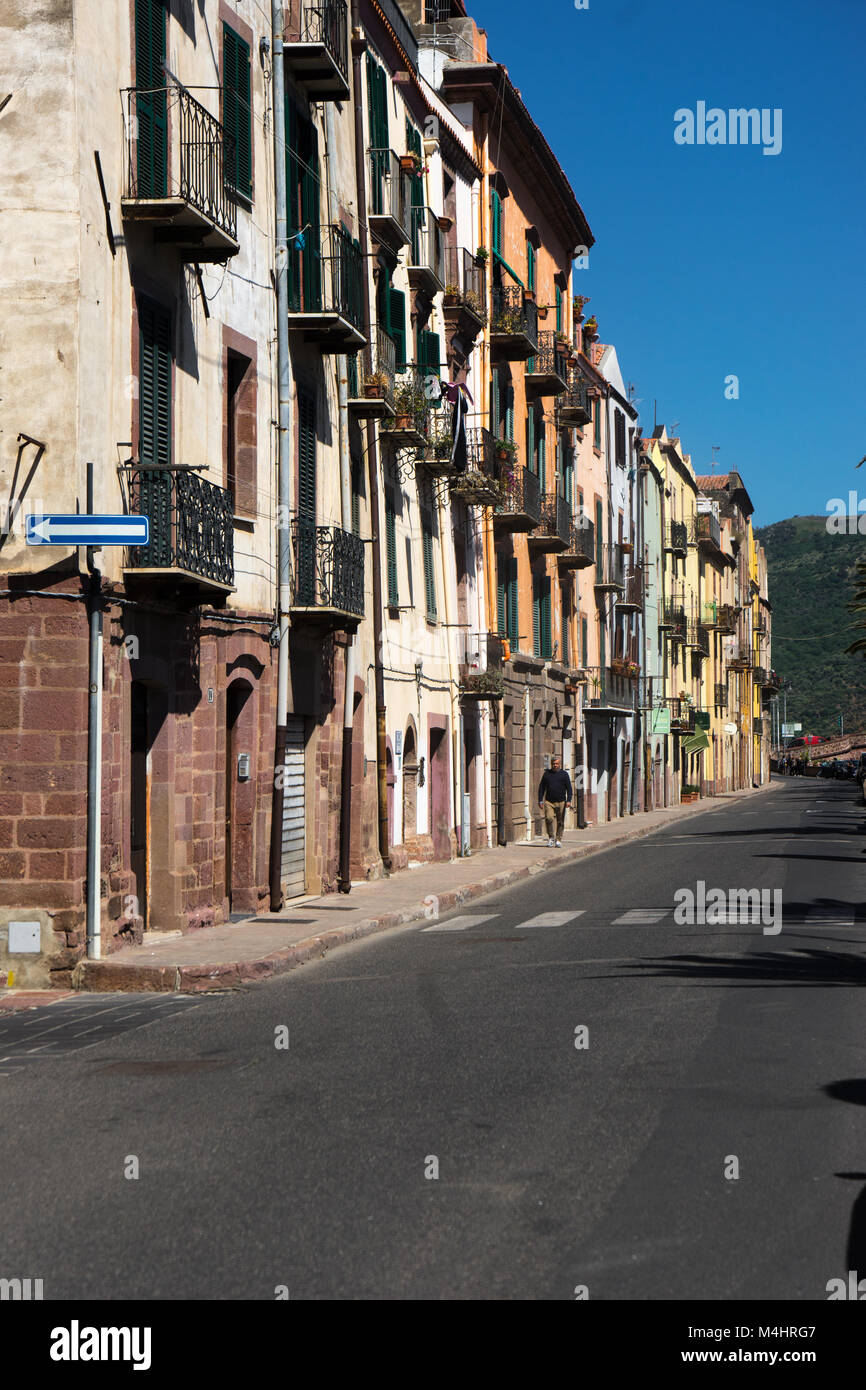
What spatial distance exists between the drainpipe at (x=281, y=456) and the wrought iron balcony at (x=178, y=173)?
2.71 meters

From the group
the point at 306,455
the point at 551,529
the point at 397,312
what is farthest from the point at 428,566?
the point at 551,529

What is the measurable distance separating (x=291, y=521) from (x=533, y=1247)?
50.8 feet

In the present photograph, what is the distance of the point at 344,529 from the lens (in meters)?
23.2

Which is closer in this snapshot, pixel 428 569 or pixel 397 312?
pixel 397 312

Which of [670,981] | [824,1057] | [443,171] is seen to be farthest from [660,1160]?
[443,171]

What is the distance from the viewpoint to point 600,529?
52812 millimetres

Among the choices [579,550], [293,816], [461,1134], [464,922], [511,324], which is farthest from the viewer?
[579,550]

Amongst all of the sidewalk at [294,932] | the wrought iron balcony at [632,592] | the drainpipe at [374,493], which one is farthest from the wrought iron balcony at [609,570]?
the drainpipe at [374,493]

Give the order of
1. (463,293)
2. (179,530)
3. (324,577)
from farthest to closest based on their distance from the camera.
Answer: (463,293)
(324,577)
(179,530)

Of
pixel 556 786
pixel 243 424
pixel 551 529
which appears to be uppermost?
pixel 551 529

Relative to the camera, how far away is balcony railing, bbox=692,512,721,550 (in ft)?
266

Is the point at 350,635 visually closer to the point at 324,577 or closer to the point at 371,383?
the point at 324,577

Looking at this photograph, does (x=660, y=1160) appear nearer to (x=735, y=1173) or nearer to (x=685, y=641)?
(x=735, y=1173)

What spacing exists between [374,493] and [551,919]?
918cm
